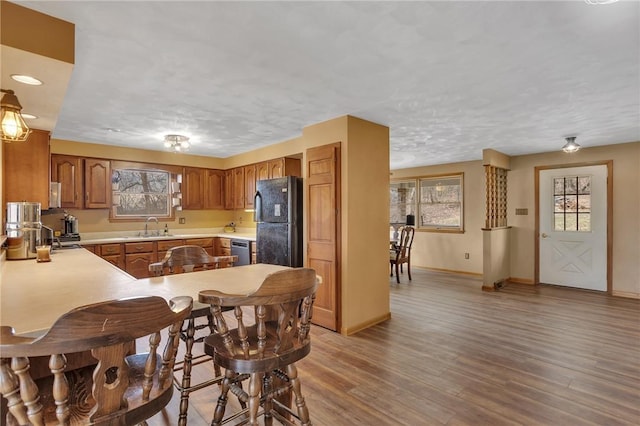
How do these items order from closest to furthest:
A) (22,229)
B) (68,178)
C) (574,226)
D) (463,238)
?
(22,229), (68,178), (574,226), (463,238)

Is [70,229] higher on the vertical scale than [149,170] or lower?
lower

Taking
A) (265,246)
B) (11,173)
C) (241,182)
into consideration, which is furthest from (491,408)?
(241,182)

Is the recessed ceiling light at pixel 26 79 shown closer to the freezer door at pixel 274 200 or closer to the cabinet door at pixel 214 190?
the freezer door at pixel 274 200

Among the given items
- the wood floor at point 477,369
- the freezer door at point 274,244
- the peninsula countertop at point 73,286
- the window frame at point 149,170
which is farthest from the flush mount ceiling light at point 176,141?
the wood floor at point 477,369

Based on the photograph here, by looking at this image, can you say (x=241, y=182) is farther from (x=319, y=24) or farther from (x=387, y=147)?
(x=319, y=24)

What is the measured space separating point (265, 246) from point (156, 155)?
2.74m

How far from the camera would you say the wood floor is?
6.87 feet

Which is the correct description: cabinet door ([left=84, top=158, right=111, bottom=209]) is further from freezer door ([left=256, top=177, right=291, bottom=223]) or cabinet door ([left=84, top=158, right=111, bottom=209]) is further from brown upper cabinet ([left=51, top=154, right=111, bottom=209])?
freezer door ([left=256, top=177, right=291, bottom=223])

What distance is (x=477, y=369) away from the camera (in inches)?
105

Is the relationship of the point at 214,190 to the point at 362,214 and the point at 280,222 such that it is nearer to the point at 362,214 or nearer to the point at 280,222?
Result: the point at 280,222

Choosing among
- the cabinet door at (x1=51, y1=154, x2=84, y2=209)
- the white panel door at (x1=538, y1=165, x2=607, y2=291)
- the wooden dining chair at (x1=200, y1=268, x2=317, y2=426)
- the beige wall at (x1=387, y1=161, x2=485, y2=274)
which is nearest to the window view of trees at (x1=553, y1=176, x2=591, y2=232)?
the white panel door at (x1=538, y1=165, x2=607, y2=291)

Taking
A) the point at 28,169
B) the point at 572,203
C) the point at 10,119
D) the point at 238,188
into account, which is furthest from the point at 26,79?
the point at 572,203

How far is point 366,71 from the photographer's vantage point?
2.37 metres

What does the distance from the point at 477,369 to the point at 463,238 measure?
4.36 m
